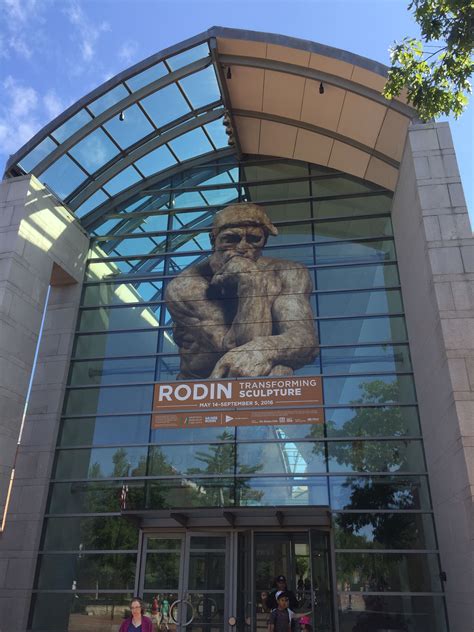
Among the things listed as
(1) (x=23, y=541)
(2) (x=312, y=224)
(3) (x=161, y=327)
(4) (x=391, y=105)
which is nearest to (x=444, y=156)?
(4) (x=391, y=105)

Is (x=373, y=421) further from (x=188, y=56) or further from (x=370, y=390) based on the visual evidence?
(x=188, y=56)

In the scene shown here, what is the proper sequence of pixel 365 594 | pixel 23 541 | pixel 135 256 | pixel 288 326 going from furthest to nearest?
1. pixel 135 256
2. pixel 288 326
3. pixel 23 541
4. pixel 365 594

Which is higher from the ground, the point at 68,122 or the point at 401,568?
the point at 68,122

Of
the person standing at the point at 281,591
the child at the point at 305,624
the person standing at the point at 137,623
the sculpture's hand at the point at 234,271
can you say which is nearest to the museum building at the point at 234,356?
the sculpture's hand at the point at 234,271

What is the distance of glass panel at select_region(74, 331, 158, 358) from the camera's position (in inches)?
607

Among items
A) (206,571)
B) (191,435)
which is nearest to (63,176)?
(191,435)

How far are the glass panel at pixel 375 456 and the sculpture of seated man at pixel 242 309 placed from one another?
2.33 metres

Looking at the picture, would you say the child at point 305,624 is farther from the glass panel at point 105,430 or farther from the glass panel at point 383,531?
the glass panel at point 105,430

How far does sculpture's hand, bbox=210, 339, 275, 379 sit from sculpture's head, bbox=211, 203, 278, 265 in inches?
112

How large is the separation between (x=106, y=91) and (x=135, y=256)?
15.3 feet

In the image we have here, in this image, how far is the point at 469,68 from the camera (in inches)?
324

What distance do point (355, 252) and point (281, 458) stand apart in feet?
19.8

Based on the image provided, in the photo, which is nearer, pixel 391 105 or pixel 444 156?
pixel 444 156

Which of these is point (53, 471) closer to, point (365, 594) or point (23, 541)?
point (23, 541)
